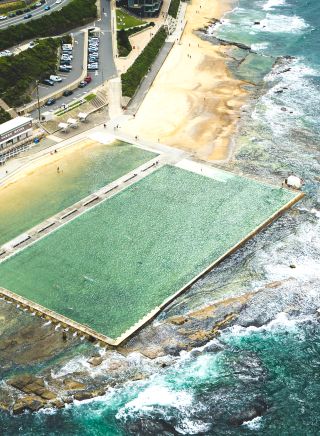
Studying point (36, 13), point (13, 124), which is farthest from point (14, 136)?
point (36, 13)

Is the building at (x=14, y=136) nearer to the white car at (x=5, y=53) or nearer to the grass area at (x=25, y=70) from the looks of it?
the grass area at (x=25, y=70)

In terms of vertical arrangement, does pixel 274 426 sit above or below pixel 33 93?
below

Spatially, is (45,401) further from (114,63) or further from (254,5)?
(254,5)

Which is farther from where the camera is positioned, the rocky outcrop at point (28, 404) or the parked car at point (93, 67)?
the parked car at point (93, 67)

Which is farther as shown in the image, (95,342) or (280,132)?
(280,132)

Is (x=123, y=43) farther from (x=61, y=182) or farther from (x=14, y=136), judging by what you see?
(x=61, y=182)

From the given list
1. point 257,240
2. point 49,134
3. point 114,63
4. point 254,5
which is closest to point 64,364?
point 257,240

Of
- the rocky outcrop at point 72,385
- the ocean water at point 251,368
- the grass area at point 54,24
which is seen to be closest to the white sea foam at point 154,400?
the ocean water at point 251,368
